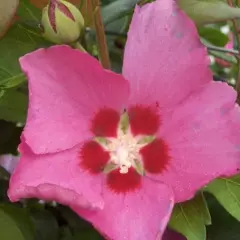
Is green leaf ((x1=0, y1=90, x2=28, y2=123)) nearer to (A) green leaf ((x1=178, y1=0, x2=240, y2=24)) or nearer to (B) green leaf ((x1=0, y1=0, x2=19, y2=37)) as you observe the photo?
(B) green leaf ((x1=0, y1=0, x2=19, y2=37))

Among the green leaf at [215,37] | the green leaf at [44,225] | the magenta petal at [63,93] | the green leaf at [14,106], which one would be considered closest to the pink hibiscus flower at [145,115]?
the magenta petal at [63,93]

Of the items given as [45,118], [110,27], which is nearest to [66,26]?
[45,118]

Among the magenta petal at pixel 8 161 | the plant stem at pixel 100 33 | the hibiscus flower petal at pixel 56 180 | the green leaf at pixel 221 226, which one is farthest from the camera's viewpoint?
the magenta petal at pixel 8 161

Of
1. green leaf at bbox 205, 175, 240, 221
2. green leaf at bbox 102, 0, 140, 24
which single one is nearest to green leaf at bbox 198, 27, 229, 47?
green leaf at bbox 102, 0, 140, 24

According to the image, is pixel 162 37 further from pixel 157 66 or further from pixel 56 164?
pixel 56 164

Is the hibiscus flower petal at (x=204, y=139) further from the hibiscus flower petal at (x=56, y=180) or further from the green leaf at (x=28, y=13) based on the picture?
the green leaf at (x=28, y=13)

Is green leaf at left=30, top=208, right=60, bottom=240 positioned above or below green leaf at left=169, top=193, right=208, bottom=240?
below

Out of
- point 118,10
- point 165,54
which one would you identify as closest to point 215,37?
point 118,10
